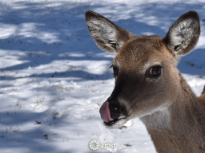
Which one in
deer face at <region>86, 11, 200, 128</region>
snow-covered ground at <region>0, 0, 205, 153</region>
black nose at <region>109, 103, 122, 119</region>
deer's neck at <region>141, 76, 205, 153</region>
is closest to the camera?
black nose at <region>109, 103, 122, 119</region>

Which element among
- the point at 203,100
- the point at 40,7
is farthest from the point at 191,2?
the point at 203,100

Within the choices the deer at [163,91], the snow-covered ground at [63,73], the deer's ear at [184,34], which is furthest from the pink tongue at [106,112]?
the snow-covered ground at [63,73]

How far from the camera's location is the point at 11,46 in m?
12.1

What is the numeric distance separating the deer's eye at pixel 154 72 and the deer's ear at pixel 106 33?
690mm

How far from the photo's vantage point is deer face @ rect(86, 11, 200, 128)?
2.59 m

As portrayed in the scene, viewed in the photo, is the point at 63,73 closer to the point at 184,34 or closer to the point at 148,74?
the point at 184,34

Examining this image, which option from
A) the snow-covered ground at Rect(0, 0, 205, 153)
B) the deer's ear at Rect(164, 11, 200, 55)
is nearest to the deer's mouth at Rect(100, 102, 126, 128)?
the deer's ear at Rect(164, 11, 200, 55)

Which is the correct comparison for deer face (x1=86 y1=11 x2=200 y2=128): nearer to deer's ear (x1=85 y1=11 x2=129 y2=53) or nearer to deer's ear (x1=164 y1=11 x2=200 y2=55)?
deer's ear (x1=164 y1=11 x2=200 y2=55)

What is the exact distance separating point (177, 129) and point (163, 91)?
0.38 m

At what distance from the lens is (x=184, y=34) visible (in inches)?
119

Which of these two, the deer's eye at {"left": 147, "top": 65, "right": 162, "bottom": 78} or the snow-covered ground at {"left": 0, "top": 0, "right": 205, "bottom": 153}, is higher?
the deer's eye at {"left": 147, "top": 65, "right": 162, "bottom": 78}

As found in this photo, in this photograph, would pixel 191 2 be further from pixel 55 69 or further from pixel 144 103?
pixel 144 103

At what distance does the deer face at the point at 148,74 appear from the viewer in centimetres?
259

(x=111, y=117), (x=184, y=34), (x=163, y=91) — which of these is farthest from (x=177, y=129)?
(x=184, y=34)
